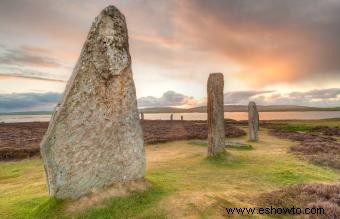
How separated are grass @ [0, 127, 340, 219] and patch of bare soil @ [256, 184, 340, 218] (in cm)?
64

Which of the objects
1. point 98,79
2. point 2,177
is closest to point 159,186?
point 98,79

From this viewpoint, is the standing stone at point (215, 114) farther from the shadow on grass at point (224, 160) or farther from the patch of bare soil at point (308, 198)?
the patch of bare soil at point (308, 198)

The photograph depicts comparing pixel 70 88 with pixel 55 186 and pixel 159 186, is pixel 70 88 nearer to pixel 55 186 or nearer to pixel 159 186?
pixel 55 186

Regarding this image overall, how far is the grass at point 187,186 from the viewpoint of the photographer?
9.72 meters

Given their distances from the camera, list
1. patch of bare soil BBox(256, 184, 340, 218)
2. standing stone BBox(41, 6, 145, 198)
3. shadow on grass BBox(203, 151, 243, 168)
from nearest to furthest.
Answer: standing stone BBox(41, 6, 145, 198) < patch of bare soil BBox(256, 184, 340, 218) < shadow on grass BBox(203, 151, 243, 168)

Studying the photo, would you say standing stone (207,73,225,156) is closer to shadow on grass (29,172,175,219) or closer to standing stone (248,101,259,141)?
shadow on grass (29,172,175,219)

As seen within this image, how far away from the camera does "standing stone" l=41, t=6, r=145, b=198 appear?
32.4 feet

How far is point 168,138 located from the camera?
34062 mm

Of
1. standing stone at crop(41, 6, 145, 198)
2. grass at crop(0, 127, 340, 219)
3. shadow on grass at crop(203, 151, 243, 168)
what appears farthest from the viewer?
shadow on grass at crop(203, 151, 243, 168)

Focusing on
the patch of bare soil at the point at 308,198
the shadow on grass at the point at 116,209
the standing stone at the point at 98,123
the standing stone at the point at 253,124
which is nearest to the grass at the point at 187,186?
the shadow on grass at the point at 116,209

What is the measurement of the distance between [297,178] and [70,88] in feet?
36.0

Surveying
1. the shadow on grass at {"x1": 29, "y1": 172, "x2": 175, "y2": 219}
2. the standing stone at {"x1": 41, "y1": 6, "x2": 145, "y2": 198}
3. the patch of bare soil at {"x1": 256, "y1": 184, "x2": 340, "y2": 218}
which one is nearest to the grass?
the shadow on grass at {"x1": 29, "y1": 172, "x2": 175, "y2": 219}

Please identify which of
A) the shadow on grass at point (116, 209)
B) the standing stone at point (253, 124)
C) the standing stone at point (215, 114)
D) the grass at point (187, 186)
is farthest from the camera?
the standing stone at point (253, 124)

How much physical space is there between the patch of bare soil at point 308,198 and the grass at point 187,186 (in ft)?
2.11
